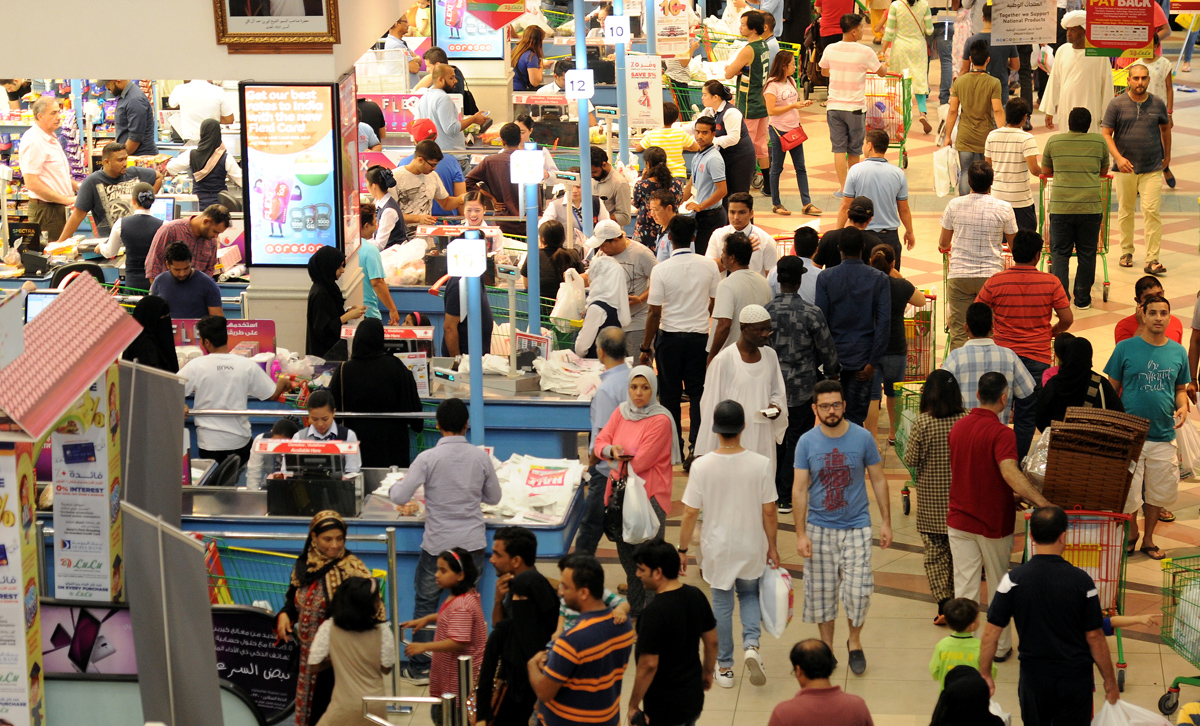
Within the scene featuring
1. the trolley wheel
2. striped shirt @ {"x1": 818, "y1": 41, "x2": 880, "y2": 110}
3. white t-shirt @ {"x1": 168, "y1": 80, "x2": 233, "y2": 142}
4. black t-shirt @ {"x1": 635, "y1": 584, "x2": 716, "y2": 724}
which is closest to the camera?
black t-shirt @ {"x1": 635, "y1": 584, "x2": 716, "y2": 724}

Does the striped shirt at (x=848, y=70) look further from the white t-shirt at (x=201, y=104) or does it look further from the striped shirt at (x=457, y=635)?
the striped shirt at (x=457, y=635)

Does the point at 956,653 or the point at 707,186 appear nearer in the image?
the point at 956,653

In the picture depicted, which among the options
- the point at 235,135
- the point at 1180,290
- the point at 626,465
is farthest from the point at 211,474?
the point at 1180,290

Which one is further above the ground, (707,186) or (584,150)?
(584,150)

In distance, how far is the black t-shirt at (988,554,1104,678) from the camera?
5.72 m

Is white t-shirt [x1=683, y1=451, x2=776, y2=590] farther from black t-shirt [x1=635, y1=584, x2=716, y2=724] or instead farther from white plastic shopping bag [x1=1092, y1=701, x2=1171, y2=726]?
white plastic shopping bag [x1=1092, y1=701, x2=1171, y2=726]

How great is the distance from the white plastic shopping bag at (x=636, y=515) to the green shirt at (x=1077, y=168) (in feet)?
19.8

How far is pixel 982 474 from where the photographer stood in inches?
271

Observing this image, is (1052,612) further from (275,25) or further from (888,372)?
(275,25)

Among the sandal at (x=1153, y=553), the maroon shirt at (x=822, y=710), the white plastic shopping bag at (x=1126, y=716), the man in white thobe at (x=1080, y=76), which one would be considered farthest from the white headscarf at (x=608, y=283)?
the man in white thobe at (x=1080, y=76)

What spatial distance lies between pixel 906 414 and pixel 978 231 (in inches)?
93.4

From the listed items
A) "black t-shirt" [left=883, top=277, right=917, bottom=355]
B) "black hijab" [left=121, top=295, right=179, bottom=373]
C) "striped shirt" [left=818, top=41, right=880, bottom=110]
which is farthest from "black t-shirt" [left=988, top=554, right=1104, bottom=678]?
"striped shirt" [left=818, top=41, right=880, bottom=110]

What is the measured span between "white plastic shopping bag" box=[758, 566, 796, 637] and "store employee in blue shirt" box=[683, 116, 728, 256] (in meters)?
5.20

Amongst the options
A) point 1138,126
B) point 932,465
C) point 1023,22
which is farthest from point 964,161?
point 932,465
